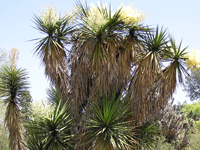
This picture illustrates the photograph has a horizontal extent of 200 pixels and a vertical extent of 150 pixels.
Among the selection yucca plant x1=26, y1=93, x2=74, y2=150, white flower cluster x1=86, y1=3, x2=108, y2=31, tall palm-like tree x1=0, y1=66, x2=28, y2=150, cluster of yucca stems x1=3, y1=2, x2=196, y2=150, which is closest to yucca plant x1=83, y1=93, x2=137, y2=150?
cluster of yucca stems x1=3, y1=2, x2=196, y2=150

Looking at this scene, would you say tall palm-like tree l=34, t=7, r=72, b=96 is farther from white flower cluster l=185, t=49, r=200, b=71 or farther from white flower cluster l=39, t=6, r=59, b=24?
white flower cluster l=185, t=49, r=200, b=71

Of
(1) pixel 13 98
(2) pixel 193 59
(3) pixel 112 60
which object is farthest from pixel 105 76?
(1) pixel 13 98

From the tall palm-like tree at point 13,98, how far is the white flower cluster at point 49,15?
11.1 feet

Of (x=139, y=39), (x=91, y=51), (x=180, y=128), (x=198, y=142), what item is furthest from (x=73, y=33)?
(x=198, y=142)

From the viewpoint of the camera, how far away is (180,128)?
14.3 meters

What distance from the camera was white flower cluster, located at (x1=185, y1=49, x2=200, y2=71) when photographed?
340 inches

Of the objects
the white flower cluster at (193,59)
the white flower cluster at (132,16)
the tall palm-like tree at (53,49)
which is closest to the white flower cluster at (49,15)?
the tall palm-like tree at (53,49)

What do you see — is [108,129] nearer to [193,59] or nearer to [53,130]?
[53,130]

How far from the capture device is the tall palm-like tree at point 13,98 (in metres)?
10.7

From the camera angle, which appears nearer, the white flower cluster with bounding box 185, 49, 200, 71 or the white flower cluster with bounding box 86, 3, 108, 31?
the white flower cluster with bounding box 86, 3, 108, 31

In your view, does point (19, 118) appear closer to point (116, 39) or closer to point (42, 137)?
point (42, 137)

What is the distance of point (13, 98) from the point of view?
11.2 m

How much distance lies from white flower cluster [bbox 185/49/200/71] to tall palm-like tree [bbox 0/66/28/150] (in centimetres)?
709

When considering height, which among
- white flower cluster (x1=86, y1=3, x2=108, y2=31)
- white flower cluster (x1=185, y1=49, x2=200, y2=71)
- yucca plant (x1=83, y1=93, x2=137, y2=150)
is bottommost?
yucca plant (x1=83, y1=93, x2=137, y2=150)
